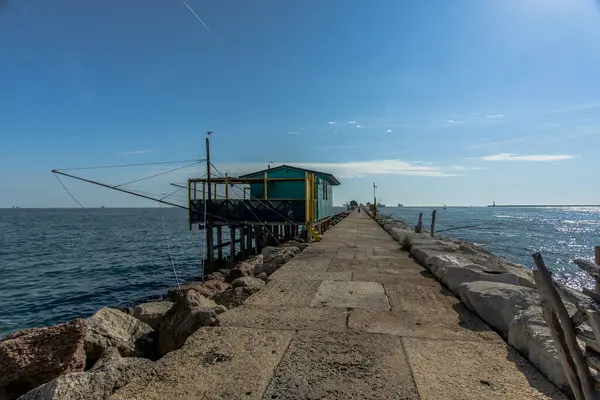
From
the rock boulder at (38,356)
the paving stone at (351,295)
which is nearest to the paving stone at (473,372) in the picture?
the paving stone at (351,295)

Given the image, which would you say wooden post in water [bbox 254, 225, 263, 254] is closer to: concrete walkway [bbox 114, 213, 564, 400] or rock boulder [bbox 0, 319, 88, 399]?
concrete walkway [bbox 114, 213, 564, 400]

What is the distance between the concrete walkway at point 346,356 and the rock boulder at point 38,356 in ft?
3.42

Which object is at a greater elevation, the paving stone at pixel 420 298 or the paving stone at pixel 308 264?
the paving stone at pixel 308 264

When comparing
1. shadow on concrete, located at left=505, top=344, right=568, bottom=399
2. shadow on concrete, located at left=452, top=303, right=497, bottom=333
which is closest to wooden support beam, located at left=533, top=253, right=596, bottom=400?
shadow on concrete, located at left=505, top=344, right=568, bottom=399

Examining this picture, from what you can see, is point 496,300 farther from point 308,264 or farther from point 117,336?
point 308,264

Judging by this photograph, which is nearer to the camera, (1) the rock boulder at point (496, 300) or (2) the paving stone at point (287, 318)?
(1) the rock boulder at point (496, 300)

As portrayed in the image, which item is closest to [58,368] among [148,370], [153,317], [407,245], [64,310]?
[148,370]

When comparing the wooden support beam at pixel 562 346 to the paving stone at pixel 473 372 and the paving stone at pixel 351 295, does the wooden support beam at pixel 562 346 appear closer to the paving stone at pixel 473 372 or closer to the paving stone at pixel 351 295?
the paving stone at pixel 473 372

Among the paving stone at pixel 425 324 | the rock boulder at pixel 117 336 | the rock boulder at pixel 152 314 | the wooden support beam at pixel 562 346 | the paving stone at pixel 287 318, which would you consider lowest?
the rock boulder at pixel 152 314

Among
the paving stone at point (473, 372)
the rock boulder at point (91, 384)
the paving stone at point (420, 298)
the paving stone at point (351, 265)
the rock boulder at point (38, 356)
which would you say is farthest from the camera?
the paving stone at point (351, 265)

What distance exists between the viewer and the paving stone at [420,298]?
518cm

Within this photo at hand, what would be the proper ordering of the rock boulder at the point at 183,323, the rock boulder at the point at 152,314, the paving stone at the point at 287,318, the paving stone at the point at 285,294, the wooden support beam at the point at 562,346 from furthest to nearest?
the rock boulder at the point at 152,314
the paving stone at the point at 285,294
the paving stone at the point at 287,318
the rock boulder at the point at 183,323
the wooden support beam at the point at 562,346

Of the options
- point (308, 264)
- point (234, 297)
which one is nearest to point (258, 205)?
point (308, 264)

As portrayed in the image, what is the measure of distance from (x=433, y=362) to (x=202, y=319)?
8.39ft
